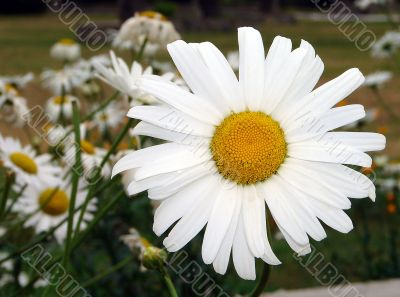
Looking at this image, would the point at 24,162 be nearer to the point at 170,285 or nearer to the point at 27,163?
the point at 27,163

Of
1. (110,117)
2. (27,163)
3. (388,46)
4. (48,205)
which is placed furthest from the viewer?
(388,46)

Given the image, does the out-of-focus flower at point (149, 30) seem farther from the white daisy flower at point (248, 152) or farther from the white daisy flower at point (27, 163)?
the white daisy flower at point (248, 152)

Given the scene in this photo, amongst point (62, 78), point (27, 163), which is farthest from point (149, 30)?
point (62, 78)

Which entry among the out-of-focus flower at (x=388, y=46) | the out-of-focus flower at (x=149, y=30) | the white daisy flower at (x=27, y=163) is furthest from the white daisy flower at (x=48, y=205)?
the out-of-focus flower at (x=388, y=46)

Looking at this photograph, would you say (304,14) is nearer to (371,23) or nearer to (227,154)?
(371,23)

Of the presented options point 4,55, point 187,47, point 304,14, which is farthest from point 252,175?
point 304,14

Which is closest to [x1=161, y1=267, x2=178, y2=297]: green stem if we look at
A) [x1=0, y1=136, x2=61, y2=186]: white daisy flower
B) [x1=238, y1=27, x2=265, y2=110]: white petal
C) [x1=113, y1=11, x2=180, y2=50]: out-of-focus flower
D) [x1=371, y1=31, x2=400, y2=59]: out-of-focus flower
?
[x1=238, y1=27, x2=265, y2=110]: white petal

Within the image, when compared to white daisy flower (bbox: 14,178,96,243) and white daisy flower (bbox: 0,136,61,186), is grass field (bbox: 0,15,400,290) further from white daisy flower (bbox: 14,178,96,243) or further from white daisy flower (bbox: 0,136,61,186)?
white daisy flower (bbox: 0,136,61,186)
